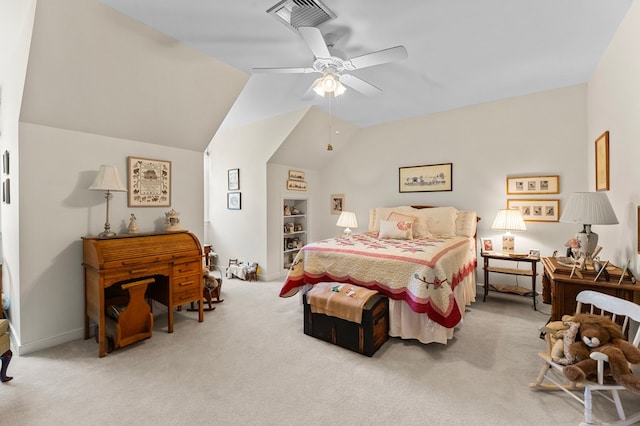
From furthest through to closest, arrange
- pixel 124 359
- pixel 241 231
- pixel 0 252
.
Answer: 1. pixel 241 231
2. pixel 0 252
3. pixel 124 359

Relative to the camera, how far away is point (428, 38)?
250 cm

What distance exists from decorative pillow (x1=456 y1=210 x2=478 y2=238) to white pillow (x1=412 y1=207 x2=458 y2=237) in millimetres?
69

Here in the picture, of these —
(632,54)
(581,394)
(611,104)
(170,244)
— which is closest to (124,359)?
(170,244)

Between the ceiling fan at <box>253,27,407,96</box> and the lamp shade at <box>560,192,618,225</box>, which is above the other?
the ceiling fan at <box>253,27,407,96</box>

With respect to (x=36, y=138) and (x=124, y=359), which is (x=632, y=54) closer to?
(x=124, y=359)

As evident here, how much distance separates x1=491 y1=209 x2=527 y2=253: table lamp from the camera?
12.0 feet

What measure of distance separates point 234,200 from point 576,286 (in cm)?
487

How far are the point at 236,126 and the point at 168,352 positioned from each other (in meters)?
3.99

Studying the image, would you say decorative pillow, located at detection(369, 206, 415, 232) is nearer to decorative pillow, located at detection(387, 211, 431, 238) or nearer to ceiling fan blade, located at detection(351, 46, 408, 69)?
decorative pillow, located at detection(387, 211, 431, 238)

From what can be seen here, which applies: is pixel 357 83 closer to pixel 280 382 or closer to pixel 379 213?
pixel 379 213

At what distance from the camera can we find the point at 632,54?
2129 mm

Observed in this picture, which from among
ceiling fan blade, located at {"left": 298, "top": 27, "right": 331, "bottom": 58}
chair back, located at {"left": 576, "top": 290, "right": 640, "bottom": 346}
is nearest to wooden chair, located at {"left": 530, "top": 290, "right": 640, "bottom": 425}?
chair back, located at {"left": 576, "top": 290, "right": 640, "bottom": 346}

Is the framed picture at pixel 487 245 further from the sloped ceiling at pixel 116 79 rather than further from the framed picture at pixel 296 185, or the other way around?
the sloped ceiling at pixel 116 79

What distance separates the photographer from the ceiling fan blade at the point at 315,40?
6.17 feet
